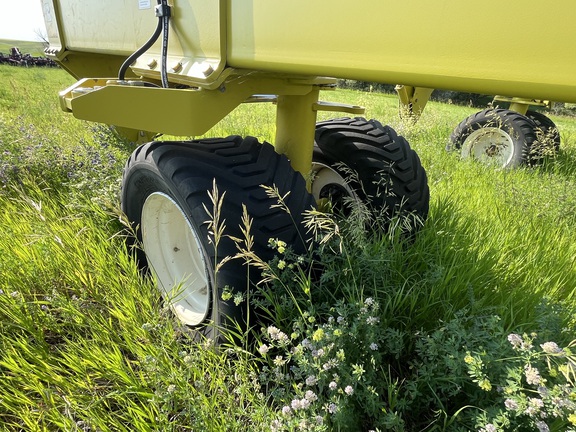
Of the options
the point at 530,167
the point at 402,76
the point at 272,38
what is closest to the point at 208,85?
the point at 272,38

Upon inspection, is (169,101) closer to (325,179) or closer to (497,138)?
(325,179)

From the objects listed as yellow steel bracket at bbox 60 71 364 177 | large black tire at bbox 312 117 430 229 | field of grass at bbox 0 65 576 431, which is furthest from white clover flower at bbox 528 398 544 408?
yellow steel bracket at bbox 60 71 364 177

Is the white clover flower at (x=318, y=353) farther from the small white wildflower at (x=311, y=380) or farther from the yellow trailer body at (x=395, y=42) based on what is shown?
the yellow trailer body at (x=395, y=42)

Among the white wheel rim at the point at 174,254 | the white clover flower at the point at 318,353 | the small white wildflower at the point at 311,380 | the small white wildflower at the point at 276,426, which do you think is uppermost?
the white clover flower at the point at 318,353

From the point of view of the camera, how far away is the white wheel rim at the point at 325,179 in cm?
197

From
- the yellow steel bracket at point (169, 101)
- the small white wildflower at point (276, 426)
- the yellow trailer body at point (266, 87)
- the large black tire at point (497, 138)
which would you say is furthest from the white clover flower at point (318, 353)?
the large black tire at point (497, 138)

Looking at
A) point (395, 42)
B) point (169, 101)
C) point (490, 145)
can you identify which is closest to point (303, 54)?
point (395, 42)

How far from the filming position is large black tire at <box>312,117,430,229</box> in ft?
6.15

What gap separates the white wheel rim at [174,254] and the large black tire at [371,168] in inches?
26.4

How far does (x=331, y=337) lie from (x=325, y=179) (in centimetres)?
113

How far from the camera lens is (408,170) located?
1.92m

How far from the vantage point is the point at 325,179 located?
6.72 ft

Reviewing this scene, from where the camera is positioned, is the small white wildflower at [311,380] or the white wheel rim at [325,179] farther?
the white wheel rim at [325,179]

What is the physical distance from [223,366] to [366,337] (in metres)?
0.48
